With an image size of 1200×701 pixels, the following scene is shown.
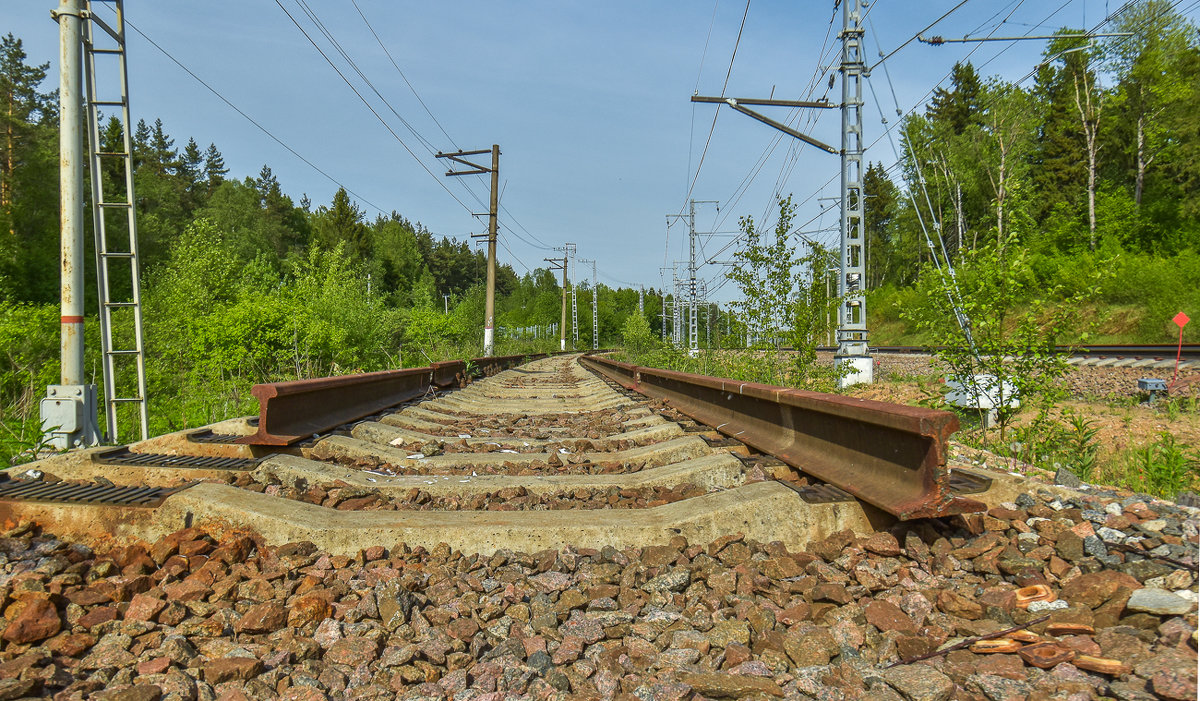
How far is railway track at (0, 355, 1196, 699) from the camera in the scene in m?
1.42

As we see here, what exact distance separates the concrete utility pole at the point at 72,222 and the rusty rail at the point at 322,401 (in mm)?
823

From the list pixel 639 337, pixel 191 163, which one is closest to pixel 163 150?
pixel 191 163

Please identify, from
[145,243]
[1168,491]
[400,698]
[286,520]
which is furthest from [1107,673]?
[145,243]

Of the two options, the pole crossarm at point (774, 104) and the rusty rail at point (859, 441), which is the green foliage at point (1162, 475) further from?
the pole crossarm at point (774, 104)

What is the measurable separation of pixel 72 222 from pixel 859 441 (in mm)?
4190

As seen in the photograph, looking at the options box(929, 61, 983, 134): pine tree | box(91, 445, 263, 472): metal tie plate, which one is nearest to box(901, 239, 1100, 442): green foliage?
box(91, 445, 263, 472): metal tie plate

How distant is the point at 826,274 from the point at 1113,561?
6604mm

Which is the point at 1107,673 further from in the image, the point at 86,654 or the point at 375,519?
the point at 86,654

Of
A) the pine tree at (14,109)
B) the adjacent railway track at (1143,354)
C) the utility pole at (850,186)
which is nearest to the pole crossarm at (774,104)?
the utility pole at (850,186)

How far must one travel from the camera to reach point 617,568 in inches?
78.5

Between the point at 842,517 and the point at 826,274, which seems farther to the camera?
the point at 826,274

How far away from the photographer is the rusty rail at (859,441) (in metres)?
1.91

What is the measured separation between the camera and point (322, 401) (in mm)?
4094

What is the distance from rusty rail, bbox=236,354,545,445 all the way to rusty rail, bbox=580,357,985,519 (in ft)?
8.57
